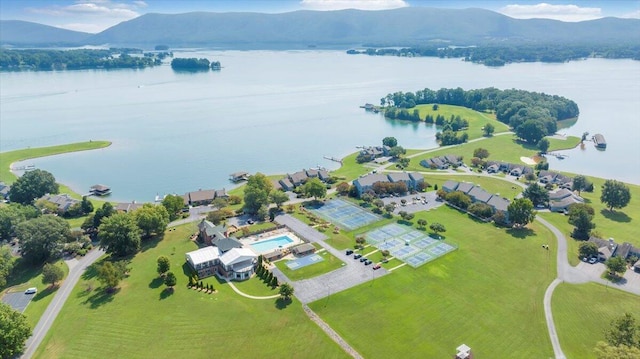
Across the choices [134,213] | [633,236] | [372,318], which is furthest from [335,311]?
[633,236]

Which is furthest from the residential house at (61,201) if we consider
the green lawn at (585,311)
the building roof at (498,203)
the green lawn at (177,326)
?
the green lawn at (585,311)

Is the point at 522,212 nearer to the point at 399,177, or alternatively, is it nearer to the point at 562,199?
the point at 562,199

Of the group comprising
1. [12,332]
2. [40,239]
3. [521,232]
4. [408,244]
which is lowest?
[521,232]

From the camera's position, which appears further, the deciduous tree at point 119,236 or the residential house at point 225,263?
the deciduous tree at point 119,236

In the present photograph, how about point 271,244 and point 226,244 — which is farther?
point 271,244

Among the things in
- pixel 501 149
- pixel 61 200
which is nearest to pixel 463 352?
pixel 61 200

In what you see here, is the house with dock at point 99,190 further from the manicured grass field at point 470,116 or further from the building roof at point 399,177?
the manicured grass field at point 470,116

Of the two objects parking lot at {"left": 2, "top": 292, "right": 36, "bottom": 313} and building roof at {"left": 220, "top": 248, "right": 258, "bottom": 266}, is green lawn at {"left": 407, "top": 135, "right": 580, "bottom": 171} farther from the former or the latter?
parking lot at {"left": 2, "top": 292, "right": 36, "bottom": 313}

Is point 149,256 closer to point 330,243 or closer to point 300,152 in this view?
point 330,243
